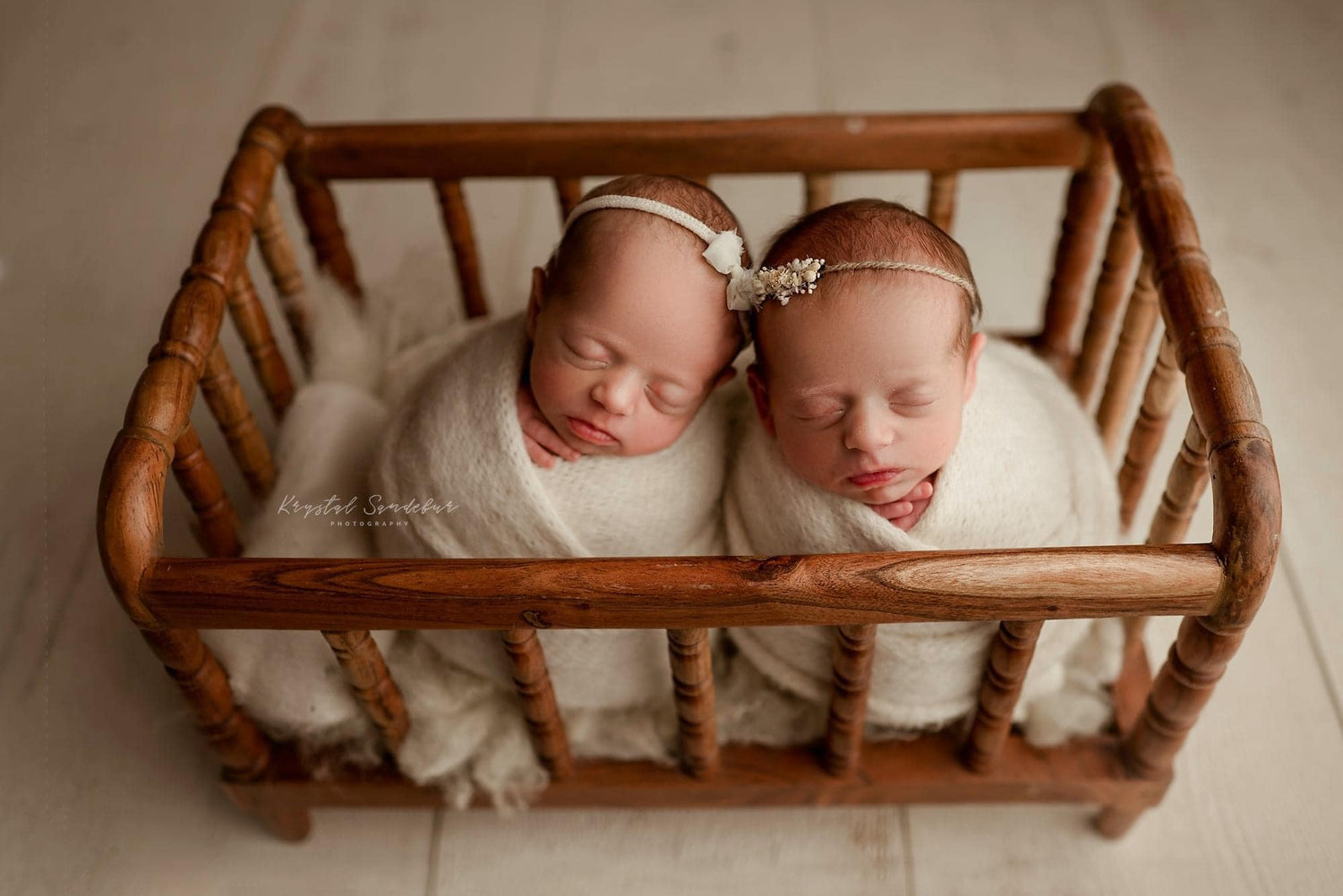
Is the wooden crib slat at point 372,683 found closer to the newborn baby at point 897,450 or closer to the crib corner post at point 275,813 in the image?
the crib corner post at point 275,813

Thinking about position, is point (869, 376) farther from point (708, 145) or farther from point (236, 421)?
point (236, 421)

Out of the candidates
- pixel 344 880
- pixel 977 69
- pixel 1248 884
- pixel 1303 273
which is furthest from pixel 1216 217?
pixel 344 880

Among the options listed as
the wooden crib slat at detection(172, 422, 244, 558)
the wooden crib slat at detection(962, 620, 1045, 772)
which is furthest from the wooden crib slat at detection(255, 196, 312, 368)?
the wooden crib slat at detection(962, 620, 1045, 772)

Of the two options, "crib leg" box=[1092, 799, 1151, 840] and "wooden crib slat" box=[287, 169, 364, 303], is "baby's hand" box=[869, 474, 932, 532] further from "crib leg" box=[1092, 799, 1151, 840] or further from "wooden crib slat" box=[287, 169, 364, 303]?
"wooden crib slat" box=[287, 169, 364, 303]

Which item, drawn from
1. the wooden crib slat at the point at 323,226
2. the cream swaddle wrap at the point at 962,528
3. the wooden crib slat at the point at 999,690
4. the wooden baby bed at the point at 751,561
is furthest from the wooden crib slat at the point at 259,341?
the wooden crib slat at the point at 999,690

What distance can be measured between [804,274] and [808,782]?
0.46 m

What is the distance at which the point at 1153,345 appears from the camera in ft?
5.21

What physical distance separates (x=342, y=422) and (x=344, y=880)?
1.43 ft

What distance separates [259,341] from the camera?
1.14m

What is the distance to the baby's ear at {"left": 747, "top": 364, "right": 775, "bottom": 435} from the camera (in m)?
0.94

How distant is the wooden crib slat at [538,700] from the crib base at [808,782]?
46 millimetres

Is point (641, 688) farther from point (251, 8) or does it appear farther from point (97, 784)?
point (251, 8)

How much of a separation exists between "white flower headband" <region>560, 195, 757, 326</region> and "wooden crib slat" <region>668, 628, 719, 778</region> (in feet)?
0.81

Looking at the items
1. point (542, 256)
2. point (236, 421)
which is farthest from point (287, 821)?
point (542, 256)
